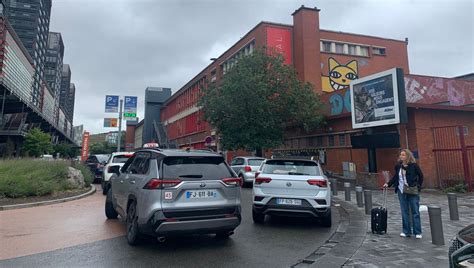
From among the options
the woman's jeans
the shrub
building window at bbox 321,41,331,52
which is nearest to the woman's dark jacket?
the woman's jeans

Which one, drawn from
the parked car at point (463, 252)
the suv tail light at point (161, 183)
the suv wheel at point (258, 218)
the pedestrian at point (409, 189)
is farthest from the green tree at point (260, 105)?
the parked car at point (463, 252)

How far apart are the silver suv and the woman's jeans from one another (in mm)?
3556

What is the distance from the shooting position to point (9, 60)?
54406 mm

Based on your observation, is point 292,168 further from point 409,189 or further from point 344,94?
point 344,94

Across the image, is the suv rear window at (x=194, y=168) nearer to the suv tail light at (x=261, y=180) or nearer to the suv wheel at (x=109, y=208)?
the suv tail light at (x=261, y=180)

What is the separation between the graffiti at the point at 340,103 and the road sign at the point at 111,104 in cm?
1515

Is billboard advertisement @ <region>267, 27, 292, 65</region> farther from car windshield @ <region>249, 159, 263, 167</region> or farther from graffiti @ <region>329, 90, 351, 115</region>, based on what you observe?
car windshield @ <region>249, 159, 263, 167</region>

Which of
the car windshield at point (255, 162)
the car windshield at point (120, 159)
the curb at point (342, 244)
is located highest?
the car windshield at point (120, 159)

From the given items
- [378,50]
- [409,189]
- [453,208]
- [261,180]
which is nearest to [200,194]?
[261,180]

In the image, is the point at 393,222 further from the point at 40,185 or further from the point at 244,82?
the point at 244,82

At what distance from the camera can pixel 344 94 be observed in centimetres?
1994

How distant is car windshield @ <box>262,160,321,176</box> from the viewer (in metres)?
7.24

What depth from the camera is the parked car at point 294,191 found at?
6902mm

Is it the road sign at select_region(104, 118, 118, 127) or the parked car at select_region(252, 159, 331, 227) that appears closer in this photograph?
the parked car at select_region(252, 159, 331, 227)
